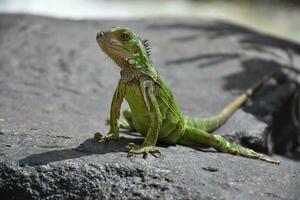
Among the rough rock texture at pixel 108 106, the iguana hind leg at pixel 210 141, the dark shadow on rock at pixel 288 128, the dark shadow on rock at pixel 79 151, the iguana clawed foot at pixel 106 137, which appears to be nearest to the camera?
the rough rock texture at pixel 108 106

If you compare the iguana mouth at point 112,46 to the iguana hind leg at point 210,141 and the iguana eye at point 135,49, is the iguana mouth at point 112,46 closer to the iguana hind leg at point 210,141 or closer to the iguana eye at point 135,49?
the iguana eye at point 135,49

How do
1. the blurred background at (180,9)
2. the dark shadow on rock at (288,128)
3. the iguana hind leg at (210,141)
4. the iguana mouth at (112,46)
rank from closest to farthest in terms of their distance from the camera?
1. the iguana mouth at (112,46)
2. the iguana hind leg at (210,141)
3. the dark shadow on rock at (288,128)
4. the blurred background at (180,9)

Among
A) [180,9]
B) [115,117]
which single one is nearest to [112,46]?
[115,117]

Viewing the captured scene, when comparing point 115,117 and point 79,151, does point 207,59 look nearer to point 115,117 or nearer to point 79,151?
point 115,117

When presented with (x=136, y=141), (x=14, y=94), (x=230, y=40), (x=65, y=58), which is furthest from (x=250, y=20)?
(x=136, y=141)

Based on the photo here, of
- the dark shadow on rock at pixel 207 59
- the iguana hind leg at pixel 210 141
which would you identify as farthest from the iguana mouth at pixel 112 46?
the dark shadow on rock at pixel 207 59

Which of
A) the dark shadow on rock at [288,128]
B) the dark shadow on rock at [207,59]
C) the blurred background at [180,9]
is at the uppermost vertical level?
the blurred background at [180,9]

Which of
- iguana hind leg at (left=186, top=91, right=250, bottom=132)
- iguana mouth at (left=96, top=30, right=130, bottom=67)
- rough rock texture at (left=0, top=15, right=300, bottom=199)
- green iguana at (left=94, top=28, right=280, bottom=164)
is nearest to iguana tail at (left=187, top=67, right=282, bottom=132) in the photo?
iguana hind leg at (left=186, top=91, right=250, bottom=132)

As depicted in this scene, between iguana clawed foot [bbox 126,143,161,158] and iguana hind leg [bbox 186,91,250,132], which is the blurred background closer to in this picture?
iguana hind leg [bbox 186,91,250,132]

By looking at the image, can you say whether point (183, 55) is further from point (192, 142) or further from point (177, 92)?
point (192, 142)
